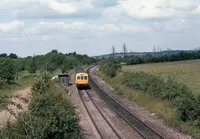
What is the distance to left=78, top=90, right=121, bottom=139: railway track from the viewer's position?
21.7m

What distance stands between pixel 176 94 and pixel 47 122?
50.3 ft

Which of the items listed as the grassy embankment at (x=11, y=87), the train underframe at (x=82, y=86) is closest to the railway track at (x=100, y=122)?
the grassy embankment at (x=11, y=87)

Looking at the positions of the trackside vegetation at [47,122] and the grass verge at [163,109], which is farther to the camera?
the grass verge at [163,109]

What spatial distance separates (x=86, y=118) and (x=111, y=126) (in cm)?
404

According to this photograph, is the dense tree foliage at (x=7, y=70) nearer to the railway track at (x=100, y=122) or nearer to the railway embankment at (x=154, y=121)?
the railway track at (x=100, y=122)

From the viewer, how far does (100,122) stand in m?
26.2

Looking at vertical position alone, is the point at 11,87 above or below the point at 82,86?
below

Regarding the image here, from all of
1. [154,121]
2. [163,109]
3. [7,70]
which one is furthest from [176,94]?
[7,70]

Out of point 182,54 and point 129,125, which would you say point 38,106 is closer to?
point 129,125

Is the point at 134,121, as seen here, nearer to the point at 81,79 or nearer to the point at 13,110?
the point at 13,110

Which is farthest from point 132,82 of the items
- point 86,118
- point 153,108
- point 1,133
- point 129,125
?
point 1,133

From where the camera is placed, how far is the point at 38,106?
18.1 metres

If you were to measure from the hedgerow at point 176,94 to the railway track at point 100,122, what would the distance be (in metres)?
4.37

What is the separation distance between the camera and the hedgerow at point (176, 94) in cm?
2292
